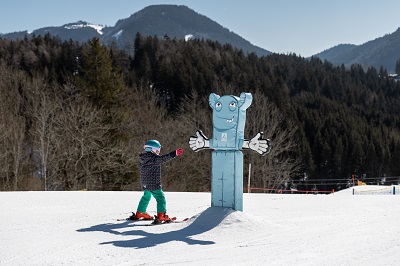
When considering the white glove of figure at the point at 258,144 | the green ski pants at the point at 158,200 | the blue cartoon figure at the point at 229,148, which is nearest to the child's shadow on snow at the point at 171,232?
the blue cartoon figure at the point at 229,148

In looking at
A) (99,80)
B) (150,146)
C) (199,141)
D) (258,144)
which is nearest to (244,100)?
(258,144)

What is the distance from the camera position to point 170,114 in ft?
174

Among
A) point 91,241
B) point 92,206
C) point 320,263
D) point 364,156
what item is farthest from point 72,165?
point 364,156

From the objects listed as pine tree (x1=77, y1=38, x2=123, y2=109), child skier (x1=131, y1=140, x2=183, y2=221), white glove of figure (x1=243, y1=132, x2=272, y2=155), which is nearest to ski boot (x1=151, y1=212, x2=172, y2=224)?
child skier (x1=131, y1=140, x2=183, y2=221)

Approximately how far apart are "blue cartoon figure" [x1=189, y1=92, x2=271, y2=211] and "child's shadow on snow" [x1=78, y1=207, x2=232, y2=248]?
28cm

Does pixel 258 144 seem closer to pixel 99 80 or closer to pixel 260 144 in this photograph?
pixel 260 144

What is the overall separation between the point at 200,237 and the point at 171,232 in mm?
514

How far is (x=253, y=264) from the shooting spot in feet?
14.1

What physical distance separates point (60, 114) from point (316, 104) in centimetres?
6851

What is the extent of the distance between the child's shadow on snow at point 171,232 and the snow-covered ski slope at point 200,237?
0.01 metres

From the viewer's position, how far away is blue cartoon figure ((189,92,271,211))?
21.7 feet

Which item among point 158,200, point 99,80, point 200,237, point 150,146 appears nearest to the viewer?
point 200,237

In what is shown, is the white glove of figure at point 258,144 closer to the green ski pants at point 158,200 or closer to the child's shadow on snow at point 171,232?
the child's shadow on snow at point 171,232

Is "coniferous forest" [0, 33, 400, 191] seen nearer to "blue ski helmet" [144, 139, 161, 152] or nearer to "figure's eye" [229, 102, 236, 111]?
"blue ski helmet" [144, 139, 161, 152]
